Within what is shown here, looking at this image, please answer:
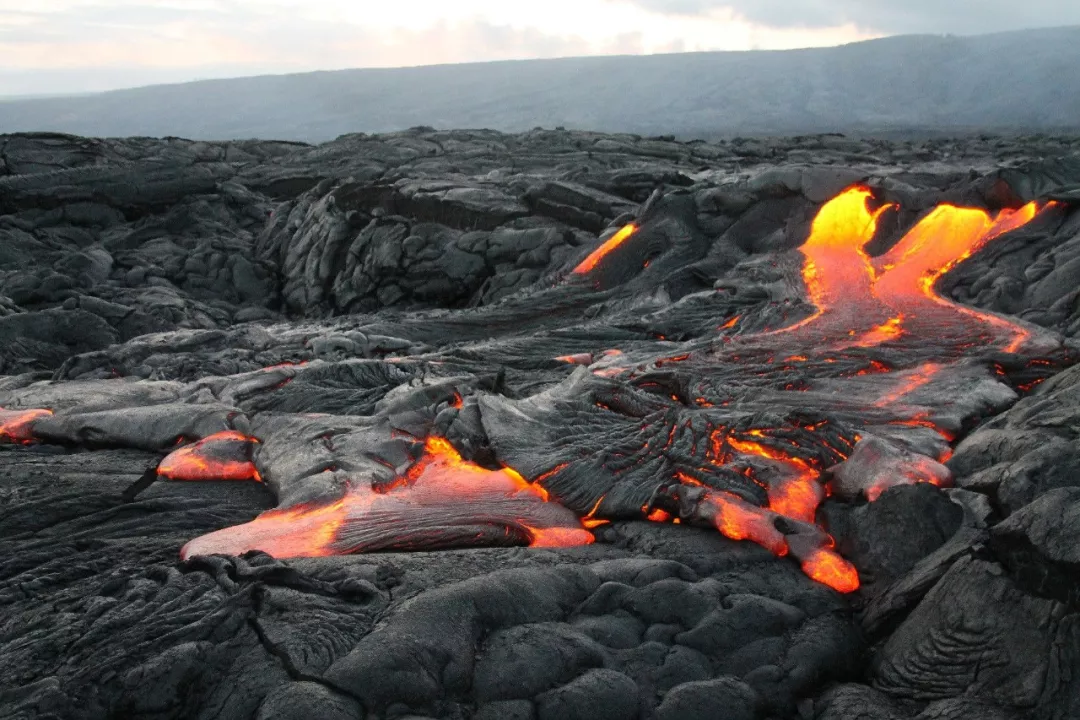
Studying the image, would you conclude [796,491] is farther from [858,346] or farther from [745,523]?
[858,346]

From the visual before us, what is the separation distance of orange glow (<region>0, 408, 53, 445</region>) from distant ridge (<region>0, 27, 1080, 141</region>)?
3642 cm

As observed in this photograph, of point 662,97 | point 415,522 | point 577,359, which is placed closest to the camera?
point 415,522

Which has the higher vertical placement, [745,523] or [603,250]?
[603,250]

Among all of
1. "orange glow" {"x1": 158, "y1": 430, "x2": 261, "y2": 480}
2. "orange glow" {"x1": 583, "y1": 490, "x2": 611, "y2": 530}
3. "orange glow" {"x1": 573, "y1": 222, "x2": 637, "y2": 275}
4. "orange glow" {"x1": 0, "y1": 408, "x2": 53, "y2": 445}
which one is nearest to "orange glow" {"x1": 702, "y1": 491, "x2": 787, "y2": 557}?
"orange glow" {"x1": 583, "y1": 490, "x2": 611, "y2": 530}

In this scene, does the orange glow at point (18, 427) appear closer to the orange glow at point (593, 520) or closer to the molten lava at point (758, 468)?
the molten lava at point (758, 468)

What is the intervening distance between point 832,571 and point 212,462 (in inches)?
170

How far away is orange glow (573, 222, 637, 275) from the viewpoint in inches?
467

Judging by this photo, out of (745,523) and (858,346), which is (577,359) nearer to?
(858,346)

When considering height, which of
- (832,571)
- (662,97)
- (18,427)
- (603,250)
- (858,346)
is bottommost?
(832,571)

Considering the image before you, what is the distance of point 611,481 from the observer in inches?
220

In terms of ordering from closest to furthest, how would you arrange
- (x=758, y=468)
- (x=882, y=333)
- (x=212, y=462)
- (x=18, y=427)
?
1. (x=758, y=468)
2. (x=212, y=462)
3. (x=18, y=427)
4. (x=882, y=333)

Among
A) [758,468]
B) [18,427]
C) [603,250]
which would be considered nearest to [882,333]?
A: [758,468]

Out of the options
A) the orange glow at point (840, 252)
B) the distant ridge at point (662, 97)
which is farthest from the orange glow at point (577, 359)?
the distant ridge at point (662, 97)

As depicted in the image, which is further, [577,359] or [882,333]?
[577,359]
